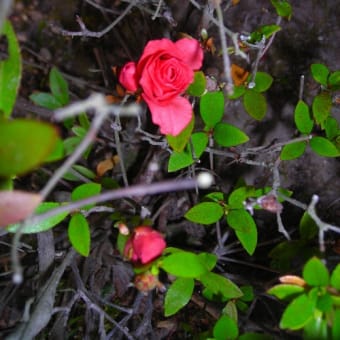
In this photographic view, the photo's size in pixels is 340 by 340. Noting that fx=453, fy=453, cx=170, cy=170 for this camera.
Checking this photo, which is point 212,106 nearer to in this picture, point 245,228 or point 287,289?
point 245,228

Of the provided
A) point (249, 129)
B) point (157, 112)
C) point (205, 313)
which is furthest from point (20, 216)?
point (249, 129)

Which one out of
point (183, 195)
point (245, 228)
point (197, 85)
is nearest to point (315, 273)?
point (245, 228)

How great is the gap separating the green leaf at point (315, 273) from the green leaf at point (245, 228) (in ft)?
0.75

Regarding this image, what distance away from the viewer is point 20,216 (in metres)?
0.57

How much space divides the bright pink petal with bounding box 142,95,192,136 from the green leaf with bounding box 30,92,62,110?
0.42m

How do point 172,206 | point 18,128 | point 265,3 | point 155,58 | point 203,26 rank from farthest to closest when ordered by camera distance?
point 265,3, point 172,206, point 203,26, point 155,58, point 18,128

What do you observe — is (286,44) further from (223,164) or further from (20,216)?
(20,216)

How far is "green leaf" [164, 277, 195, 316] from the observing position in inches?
38.6

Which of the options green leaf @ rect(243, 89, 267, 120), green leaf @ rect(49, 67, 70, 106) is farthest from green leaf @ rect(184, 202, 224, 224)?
green leaf @ rect(49, 67, 70, 106)

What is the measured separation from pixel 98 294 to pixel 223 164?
0.56 m

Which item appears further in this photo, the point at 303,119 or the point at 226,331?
the point at 303,119

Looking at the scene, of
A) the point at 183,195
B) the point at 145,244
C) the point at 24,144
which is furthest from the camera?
the point at 183,195

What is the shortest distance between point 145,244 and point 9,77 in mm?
362

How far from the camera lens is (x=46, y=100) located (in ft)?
3.94
